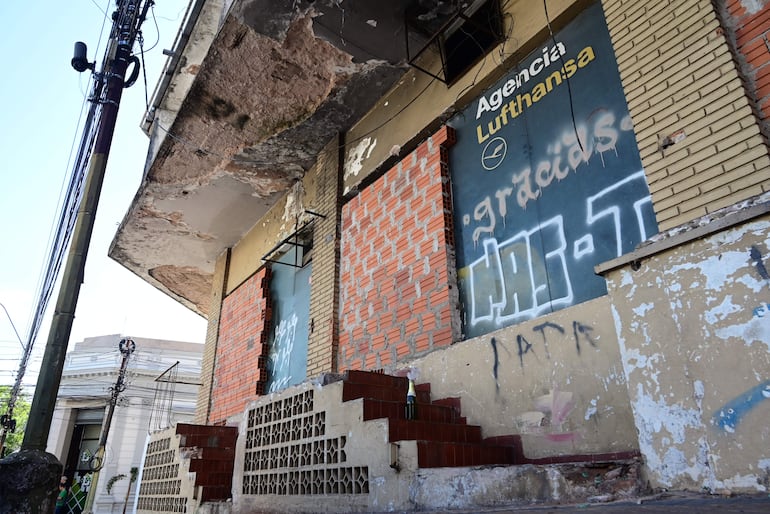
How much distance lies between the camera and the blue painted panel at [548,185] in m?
4.66

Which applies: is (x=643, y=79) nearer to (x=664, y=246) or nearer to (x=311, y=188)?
(x=664, y=246)

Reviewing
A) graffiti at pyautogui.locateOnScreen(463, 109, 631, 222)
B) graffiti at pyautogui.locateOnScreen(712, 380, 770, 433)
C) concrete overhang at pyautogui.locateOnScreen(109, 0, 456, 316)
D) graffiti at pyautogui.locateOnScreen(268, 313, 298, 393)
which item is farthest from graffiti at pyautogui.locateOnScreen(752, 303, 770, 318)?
graffiti at pyautogui.locateOnScreen(268, 313, 298, 393)

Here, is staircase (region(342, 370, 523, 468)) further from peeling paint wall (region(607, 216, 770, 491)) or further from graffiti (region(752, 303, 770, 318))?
graffiti (region(752, 303, 770, 318))

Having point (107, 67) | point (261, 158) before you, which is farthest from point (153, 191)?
point (107, 67)

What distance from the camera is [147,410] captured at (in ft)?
85.0

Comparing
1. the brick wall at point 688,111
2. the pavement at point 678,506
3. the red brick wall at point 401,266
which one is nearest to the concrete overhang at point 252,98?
the red brick wall at point 401,266

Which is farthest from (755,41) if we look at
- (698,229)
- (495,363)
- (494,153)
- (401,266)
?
(401,266)

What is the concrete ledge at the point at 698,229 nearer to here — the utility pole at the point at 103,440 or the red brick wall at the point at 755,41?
the red brick wall at the point at 755,41

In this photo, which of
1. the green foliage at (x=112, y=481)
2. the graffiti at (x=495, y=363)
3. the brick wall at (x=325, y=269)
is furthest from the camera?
the green foliage at (x=112, y=481)

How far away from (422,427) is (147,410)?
25371mm

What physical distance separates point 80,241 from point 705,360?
5.26 meters

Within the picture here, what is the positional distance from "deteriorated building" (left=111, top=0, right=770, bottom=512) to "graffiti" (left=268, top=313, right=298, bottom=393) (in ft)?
0.18

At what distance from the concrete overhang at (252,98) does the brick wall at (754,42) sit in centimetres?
368

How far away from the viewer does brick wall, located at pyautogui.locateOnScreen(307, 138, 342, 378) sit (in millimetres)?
7648
